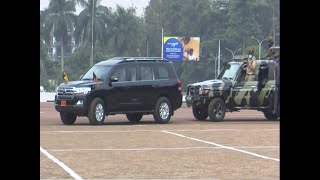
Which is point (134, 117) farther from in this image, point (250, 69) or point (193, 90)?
point (250, 69)

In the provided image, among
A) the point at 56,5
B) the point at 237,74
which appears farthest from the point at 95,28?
the point at 237,74

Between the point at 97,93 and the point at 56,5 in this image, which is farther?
the point at 56,5

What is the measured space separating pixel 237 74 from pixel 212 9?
78.5 meters

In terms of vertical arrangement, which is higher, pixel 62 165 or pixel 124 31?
pixel 124 31

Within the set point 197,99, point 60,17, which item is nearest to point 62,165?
point 197,99

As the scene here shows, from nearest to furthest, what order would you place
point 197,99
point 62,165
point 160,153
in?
point 62,165 → point 160,153 → point 197,99

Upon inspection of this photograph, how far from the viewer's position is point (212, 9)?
98750 mm

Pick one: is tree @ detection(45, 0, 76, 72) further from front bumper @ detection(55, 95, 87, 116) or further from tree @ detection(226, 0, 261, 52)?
front bumper @ detection(55, 95, 87, 116)

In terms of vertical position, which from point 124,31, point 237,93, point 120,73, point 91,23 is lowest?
point 237,93

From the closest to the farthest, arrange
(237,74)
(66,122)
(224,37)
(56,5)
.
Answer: (66,122) → (237,74) → (56,5) → (224,37)

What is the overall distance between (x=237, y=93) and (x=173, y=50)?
152 ft

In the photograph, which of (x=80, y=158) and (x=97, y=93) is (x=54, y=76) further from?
(x=80, y=158)

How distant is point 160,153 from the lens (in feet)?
38.0

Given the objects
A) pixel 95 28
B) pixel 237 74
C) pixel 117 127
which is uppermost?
pixel 95 28
